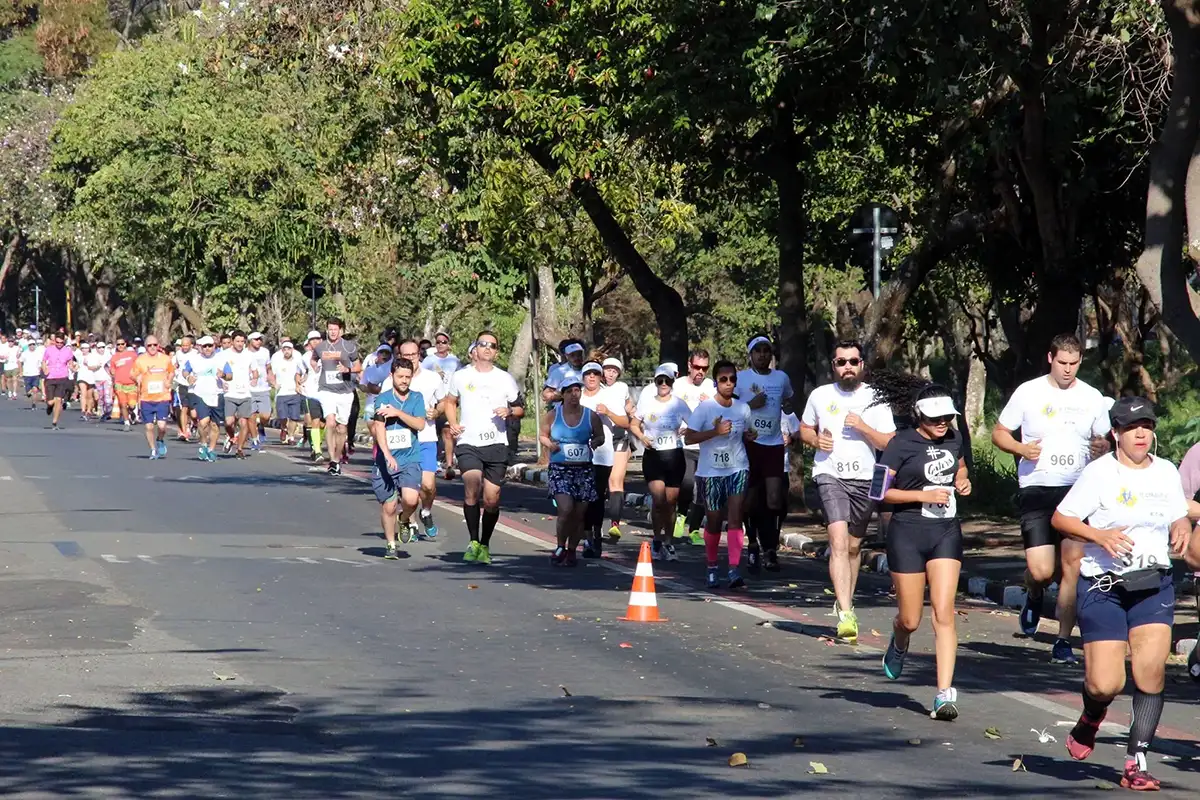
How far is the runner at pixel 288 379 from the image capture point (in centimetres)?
3064

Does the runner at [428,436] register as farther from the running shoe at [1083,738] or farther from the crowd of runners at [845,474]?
the running shoe at [1083,738]

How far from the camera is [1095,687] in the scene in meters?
8.09

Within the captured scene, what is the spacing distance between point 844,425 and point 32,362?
44281 millimetres

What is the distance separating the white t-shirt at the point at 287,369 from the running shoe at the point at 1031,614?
62.9ft

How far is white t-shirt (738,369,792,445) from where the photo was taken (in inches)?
643

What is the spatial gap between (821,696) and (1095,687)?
233 centimetres

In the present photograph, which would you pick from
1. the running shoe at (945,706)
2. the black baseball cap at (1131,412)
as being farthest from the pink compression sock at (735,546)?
the black baseball cap at (1131,412)

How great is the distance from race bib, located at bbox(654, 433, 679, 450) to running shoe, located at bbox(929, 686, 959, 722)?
25.9 ft

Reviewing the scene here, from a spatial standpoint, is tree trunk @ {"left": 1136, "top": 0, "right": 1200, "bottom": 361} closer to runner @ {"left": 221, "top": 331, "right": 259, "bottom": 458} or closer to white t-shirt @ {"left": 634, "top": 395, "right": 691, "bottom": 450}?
white t-shirt @ {"left": 634, "top": 395, "right": 691, "bottom": 450}

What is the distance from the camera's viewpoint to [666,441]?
1730 cm

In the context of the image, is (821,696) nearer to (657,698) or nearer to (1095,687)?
(657,698)

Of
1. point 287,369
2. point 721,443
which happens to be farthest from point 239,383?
point 721,443

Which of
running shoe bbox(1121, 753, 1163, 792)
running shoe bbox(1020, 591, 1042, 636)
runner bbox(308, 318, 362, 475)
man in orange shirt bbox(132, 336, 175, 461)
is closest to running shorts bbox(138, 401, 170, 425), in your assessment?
man in orange shirt bbox(132, 336, 175, 461)

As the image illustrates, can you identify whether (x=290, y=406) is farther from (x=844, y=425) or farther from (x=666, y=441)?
(x=844, y=425)
